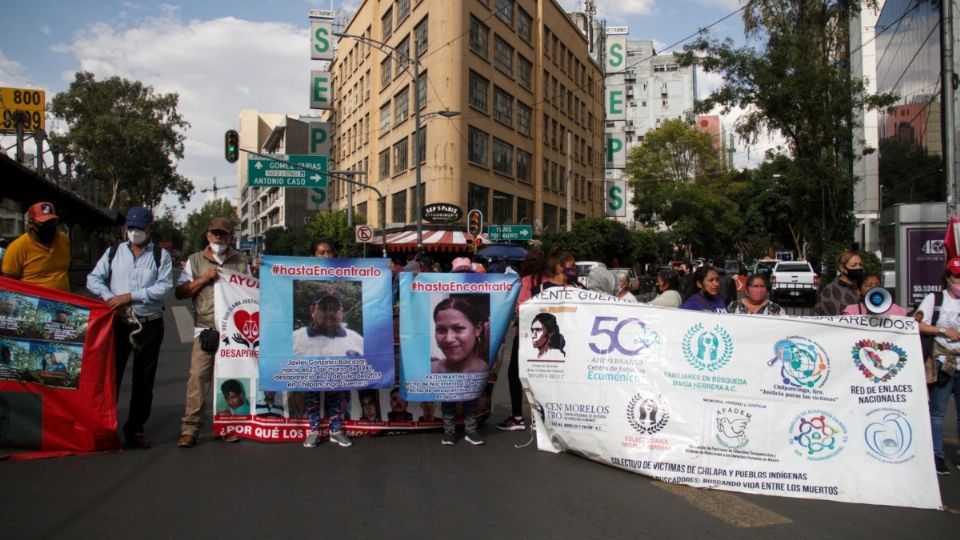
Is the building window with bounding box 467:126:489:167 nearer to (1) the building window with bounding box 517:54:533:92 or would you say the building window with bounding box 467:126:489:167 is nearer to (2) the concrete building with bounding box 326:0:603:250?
(2) the concrete building with bounding box 326:0:603:250

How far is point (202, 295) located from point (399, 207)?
3584cm

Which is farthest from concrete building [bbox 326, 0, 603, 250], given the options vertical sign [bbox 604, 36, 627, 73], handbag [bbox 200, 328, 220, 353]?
handbag [bbox 200, 328, 220, 353]

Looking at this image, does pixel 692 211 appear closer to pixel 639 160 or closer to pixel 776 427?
pixel 639 160

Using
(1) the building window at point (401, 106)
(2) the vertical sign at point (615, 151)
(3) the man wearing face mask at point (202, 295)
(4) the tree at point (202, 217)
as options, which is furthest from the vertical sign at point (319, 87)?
(4) the tree at point (202, 217)

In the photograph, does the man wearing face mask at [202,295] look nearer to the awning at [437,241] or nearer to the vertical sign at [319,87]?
the awning at [437,241]

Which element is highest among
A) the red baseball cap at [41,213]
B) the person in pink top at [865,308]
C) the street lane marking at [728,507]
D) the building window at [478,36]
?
the building window at [478,36]

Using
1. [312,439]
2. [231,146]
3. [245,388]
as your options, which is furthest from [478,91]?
A: [312,439]

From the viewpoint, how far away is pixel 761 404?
202 inches

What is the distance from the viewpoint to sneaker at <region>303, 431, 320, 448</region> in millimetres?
6047

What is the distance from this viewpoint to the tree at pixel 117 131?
46.0m

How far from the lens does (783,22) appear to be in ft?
70.9

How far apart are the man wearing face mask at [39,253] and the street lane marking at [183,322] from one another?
8.51 meters

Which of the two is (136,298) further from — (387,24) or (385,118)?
(387,24)

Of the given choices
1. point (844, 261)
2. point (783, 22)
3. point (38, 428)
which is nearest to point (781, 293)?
point (783, 22)
